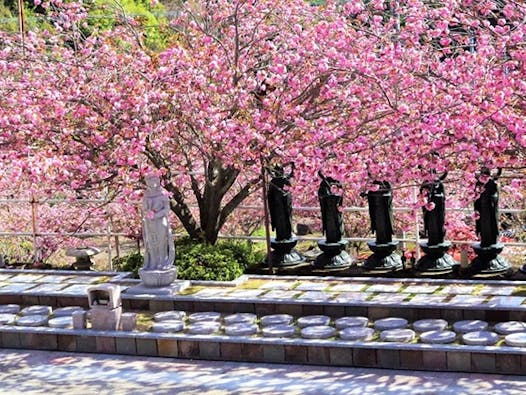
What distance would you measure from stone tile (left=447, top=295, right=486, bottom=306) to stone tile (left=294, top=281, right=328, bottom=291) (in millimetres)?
1531

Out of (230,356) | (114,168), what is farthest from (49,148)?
(230,356)

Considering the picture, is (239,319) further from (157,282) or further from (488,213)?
(488,213)

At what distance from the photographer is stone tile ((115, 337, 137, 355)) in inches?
364

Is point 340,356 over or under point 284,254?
under

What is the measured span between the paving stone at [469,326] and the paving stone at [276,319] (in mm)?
1629

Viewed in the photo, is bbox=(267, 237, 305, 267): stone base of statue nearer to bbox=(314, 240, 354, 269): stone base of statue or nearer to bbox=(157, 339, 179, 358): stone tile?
bbox=(314, 240, 354, 269): stone base of statue

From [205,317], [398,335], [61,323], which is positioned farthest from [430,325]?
[61,323]

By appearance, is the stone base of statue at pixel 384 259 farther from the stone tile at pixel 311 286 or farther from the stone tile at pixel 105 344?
the stone tile at pixel 105 344

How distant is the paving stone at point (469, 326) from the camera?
28.4 feet

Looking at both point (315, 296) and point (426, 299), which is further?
point (315, 296)

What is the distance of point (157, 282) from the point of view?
34.3 ft

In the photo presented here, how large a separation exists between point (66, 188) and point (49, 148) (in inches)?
84.8

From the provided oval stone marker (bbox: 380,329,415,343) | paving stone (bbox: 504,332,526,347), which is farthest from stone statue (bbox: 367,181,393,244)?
paving stone (bbox: 504,332,526,347)

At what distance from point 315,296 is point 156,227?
74.0 inches
